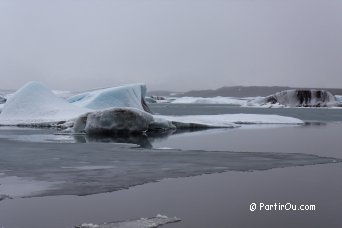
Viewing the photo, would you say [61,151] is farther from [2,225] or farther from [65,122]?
[65,122]

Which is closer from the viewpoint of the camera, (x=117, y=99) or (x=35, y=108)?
(x=35, y=108)

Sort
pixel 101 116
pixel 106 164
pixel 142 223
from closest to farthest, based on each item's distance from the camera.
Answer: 1. pixel 142 223
2. pixel 106 164
3. pixel 101 116

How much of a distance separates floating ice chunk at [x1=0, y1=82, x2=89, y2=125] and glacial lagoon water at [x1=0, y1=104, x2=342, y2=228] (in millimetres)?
11176

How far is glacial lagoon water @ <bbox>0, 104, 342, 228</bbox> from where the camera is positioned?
182 inches

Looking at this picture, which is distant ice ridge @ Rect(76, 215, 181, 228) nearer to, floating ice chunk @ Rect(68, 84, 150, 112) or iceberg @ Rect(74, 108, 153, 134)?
iceberg @ Rect(74, 108, 153, 134)

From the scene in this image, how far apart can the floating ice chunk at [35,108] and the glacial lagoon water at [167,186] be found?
36.7 feet

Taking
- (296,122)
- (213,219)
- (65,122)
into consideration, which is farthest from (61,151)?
(296,122)

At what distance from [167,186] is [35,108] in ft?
55.5

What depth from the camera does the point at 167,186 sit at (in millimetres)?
6121

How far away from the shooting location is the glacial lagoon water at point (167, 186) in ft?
15.1

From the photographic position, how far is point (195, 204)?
5.11 meters

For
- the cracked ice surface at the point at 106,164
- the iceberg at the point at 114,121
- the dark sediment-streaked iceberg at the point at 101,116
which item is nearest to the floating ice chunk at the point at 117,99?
the dark sediment-streaked iceberg at the point at 101,116

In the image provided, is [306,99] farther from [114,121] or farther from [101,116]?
[101,116]

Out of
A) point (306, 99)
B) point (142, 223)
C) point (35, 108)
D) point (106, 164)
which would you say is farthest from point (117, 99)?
point (306, 99)
